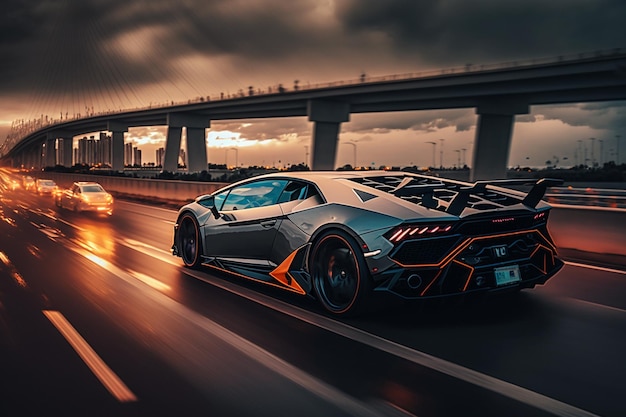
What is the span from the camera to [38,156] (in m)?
167

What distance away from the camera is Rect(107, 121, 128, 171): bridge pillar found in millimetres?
96812

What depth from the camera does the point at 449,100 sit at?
156 feet

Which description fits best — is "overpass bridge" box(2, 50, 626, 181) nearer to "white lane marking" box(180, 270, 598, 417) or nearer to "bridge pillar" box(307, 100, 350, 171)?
"bridge pillar" box(307, 100, 350, 171)

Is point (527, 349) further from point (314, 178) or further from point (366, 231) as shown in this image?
point (314, 178)

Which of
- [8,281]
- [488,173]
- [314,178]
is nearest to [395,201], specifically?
[314,178]

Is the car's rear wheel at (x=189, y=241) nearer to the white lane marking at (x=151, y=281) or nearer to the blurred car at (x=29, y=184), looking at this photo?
the white lane marking at (x=151, y=281)

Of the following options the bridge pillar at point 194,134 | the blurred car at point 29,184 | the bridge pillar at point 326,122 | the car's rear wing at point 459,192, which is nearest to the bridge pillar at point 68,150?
the bridge pillar at point 194,134

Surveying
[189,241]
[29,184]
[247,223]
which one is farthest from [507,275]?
[29,184]

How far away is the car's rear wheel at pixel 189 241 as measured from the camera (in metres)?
8.47

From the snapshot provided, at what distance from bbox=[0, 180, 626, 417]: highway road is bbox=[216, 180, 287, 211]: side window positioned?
40.9 inches

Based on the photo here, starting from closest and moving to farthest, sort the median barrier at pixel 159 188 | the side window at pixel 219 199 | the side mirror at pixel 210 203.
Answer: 1. the side mirror at pixel 210 203
2. the side window at pixel 219 199
3. the median barrier at pixel 159 188

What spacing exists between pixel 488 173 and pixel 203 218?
138ft

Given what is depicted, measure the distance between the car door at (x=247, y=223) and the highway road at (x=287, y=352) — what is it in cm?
48

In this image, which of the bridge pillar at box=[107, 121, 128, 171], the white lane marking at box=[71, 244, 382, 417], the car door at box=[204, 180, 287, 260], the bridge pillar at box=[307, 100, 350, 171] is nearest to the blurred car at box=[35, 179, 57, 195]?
the bridge pillar at box=[307, 100, 350, 171]
